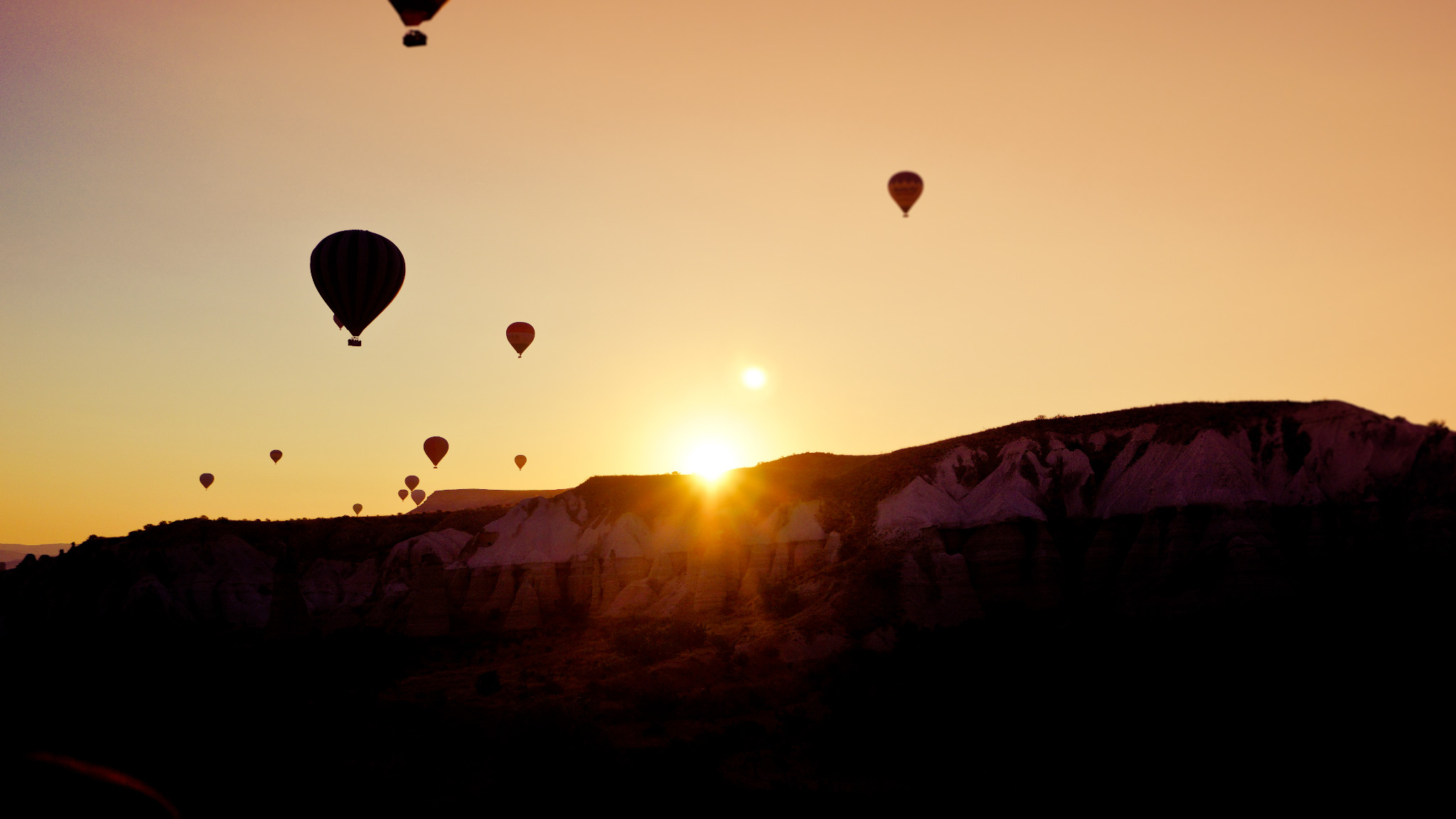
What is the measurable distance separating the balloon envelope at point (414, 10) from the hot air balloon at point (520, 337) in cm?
3187

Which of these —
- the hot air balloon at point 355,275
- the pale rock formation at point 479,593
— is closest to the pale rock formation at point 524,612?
the pale rock formation at point 479,593

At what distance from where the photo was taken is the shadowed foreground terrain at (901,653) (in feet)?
99.5

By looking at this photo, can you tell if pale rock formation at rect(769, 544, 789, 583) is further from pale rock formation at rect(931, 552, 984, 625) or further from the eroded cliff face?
pale rock formation at rect(931, 552, 984, 625)

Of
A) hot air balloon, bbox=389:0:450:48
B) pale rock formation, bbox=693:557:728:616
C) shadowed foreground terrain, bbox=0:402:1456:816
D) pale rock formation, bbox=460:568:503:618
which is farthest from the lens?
pale rock formation, bbox=460:568:503:618

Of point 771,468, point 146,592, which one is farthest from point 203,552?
point 771,468

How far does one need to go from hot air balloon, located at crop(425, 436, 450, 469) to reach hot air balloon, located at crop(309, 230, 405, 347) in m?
41.4

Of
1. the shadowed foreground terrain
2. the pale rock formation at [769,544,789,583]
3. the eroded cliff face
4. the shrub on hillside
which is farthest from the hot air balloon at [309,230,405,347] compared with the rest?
the pale rock formation at [769,544,789,583]

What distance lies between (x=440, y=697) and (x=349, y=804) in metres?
15.2

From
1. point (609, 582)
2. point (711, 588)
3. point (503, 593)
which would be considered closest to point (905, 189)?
point (711, 588)

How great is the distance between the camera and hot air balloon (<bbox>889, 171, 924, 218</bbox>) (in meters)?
50.8

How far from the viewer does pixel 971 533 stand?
4978 centimetres

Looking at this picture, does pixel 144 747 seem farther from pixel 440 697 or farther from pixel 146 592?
pixel 146 592

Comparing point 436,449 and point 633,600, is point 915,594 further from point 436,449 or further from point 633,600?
point 436,449

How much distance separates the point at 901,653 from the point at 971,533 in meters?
9.52
